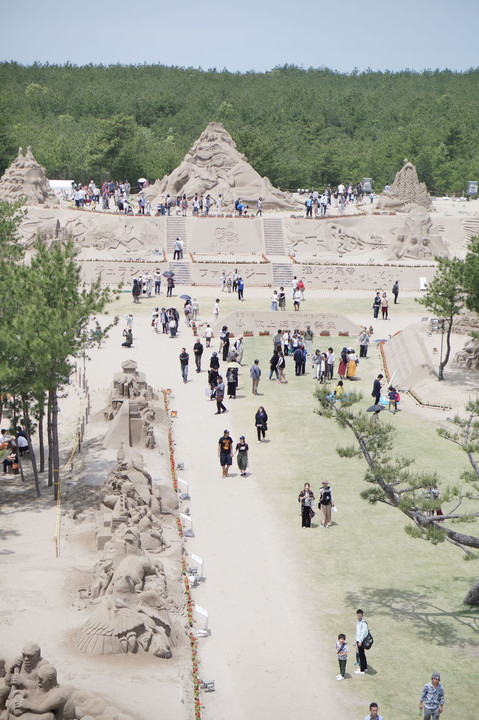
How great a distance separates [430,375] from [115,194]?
38213 millimetres

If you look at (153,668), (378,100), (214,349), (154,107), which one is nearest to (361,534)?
(153,668)

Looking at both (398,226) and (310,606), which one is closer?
(310,606)

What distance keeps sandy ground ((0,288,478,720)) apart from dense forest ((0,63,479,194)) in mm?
49279

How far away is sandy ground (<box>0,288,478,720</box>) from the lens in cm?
1698

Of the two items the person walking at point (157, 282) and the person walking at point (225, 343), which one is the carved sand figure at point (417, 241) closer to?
the person walking at point (157, 282)

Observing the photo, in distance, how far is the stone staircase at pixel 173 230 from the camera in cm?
5960

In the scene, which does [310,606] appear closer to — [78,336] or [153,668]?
[153,668]

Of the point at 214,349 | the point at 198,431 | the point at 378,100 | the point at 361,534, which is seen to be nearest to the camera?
the point at 361,534

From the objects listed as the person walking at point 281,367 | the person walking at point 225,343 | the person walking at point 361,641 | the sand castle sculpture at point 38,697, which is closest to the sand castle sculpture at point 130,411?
the person walking at point 281,367

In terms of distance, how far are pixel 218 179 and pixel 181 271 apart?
14090mm

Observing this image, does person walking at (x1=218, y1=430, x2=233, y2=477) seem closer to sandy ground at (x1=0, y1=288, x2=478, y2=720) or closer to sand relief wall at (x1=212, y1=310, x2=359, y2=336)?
sandy ground at (x1=0, y1=288, x2=478, y2=720)

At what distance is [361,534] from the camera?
24.2 metres

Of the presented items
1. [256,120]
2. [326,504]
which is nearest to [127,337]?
[326,504]

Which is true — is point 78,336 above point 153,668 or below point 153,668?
above
